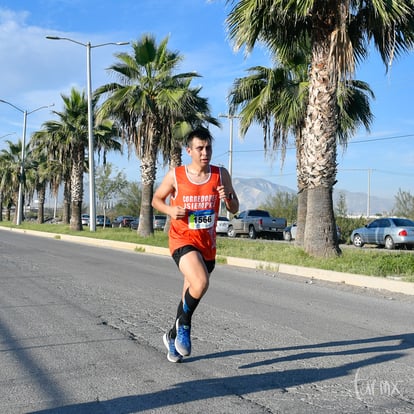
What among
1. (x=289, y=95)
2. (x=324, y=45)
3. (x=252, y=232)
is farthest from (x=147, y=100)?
(x=252, y=232)

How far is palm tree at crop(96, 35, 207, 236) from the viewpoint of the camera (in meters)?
22.6

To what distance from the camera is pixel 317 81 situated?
44.4 ft

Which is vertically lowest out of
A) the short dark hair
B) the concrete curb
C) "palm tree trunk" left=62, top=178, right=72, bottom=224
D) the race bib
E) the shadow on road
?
the shadow on road

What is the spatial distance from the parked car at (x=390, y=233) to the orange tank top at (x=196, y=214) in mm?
19255

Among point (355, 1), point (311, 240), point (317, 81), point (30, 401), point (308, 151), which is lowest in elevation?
point (30, 401)

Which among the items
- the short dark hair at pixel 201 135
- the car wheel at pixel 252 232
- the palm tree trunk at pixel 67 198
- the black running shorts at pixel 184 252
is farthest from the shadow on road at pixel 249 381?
the palm tree trunk at pixel 67 198

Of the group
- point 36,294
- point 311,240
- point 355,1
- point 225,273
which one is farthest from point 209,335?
point 355,1

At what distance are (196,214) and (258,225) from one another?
2811 cm

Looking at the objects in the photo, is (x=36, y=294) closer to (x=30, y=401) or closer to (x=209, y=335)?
(x=209, y=335)

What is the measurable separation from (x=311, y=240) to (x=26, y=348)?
933cm

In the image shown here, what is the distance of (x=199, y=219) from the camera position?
474cm

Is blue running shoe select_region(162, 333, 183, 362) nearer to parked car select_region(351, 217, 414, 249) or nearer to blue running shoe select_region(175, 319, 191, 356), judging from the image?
blue running shoe select_region(175, 319, 191, 356)

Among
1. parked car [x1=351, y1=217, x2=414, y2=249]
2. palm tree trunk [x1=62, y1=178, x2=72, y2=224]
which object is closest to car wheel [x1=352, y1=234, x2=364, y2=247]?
parked car [x1=351, y1=217, x2=414, y2=249]

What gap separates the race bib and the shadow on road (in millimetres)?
1225
